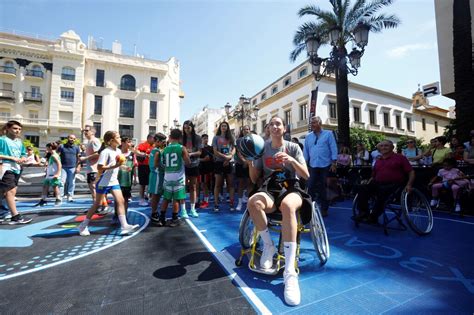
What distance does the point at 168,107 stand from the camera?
35.2m

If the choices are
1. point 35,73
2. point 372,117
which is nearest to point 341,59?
point 372,117

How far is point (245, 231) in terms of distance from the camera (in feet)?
8.22

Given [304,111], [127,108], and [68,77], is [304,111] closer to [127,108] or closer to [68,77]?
[127,108]

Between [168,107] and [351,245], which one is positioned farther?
[168,107]

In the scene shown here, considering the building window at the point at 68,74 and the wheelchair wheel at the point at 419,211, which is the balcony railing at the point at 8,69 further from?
the wheelchair wheel at the point at 419,211

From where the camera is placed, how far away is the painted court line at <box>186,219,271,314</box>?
166 centimetres

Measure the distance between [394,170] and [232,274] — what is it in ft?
9.99

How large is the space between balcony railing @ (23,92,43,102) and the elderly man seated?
127 ft

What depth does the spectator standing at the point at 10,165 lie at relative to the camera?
393cm

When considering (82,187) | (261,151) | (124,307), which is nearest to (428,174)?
(261,151)

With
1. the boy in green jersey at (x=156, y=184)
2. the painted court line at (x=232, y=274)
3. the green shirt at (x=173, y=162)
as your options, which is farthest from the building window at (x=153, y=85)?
the painted court line at (x=232, y=274)

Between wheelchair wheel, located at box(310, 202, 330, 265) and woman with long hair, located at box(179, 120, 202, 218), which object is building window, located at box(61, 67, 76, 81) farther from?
wheelchair wheel, located at box(310, 202, 330, 265)

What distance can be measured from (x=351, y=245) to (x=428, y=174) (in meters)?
4.48

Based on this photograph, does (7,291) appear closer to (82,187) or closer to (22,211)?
(22,211)
